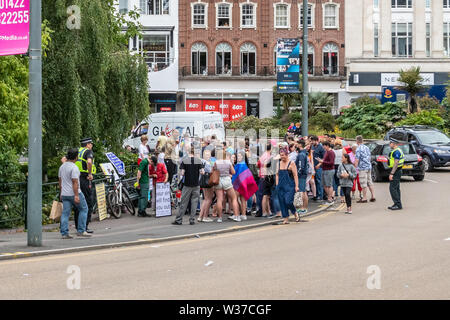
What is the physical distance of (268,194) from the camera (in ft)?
59.0

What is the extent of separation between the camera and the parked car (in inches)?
1190

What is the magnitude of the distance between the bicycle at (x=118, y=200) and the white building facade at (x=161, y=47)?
41.0m

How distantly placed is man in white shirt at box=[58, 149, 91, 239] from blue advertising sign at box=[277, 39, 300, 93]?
11209 mm

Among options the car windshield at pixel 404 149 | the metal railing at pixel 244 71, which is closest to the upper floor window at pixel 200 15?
the metal railing at pixel 244 71

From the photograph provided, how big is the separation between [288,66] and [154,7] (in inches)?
1482

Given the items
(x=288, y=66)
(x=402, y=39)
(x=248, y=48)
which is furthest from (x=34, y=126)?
(x=402, y=39)

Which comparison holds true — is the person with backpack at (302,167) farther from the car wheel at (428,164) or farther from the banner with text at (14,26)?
the car wheel at (428,164)

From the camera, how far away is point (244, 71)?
207 feet

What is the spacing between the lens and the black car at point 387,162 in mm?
26859

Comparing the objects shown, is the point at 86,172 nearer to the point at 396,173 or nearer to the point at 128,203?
the point at 128,203

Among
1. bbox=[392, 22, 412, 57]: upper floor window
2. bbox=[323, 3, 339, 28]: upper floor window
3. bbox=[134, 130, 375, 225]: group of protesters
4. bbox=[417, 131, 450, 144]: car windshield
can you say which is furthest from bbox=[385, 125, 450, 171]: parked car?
bbox=[392, 22, 412, 57]: upper floor window

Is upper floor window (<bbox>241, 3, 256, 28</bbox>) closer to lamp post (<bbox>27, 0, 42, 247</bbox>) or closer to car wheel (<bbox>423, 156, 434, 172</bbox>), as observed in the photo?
car wheel (<bbox>423, 156, 434, 172</bbox>)

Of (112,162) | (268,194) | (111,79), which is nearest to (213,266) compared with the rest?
(268,194)

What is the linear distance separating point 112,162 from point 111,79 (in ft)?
12.8
